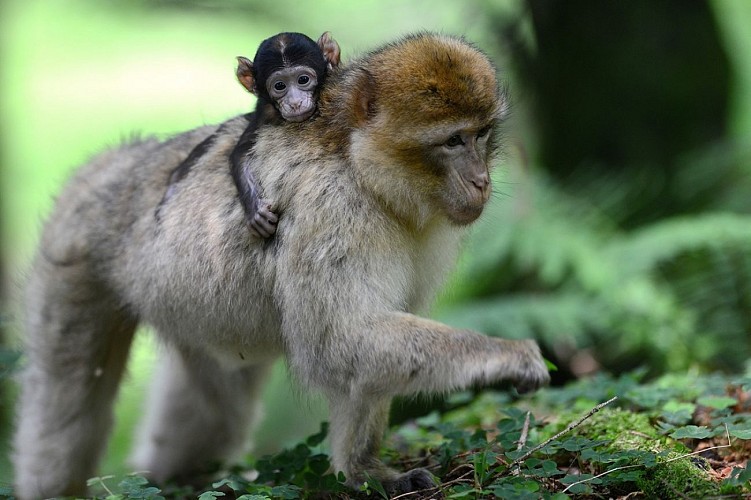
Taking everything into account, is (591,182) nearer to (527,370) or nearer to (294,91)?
(294,91)

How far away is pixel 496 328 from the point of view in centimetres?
768

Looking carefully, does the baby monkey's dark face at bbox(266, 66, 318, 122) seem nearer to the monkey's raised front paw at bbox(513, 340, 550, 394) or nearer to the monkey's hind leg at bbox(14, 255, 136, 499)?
the monkey's raised front paw at bbox(513, 340, 550, 394)

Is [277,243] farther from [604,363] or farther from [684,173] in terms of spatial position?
[684,173]

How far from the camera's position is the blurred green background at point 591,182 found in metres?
7.70

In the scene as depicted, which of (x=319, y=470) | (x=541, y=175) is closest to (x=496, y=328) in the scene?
(x=541, y=175)

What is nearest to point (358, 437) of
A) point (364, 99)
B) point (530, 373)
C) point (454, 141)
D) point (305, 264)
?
A: point (305, 264)

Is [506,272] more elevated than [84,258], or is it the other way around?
[84,258]

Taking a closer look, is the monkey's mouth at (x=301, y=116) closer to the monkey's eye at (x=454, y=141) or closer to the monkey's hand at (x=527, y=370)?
the monkey's eye at (x=454, y=141)

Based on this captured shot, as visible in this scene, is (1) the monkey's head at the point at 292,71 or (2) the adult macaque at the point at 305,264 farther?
(1) the monkey's head at the point at 292,71

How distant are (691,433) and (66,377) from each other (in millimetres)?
4012

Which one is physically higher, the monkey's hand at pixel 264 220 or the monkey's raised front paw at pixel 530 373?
the monkey's hand at pixel 264 220

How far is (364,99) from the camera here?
4641 mm

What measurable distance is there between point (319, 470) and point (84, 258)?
2140 millimetres

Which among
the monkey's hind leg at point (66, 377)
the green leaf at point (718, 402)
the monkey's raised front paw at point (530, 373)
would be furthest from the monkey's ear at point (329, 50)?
the green leaf at point (718, 402)
